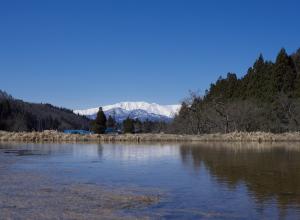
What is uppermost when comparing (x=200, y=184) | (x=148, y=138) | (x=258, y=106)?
(x=258, y=106)

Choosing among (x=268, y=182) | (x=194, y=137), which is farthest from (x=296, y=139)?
(x=268, y=182)

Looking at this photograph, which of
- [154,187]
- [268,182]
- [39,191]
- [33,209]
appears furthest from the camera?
[268,182]

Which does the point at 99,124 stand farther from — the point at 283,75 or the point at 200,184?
the point at 200,184

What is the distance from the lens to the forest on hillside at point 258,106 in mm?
77625

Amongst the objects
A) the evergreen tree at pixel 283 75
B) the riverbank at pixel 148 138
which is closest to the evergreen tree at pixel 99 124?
the riverbank at pixel 148 138

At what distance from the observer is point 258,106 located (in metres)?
81.3

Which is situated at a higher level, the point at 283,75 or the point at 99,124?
the point at 283,75

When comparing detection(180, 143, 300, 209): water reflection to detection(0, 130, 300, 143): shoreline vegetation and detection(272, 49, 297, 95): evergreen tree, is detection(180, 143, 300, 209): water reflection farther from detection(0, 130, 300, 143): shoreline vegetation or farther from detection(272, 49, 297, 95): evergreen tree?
detection(272, 49, 297, 95): evergreen tree

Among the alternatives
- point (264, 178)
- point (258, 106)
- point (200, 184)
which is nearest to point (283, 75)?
point (258, 106)

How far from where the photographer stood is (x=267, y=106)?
261 ft

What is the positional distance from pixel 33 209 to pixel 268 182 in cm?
878

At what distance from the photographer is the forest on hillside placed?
77625mm

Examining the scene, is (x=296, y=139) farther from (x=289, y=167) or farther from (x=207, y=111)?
(x=289, y=167)

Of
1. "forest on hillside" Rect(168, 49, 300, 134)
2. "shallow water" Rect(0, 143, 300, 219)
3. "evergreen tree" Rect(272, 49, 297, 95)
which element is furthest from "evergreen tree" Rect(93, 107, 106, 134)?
"shallow water" Rect(0, 143, 300, 219)
